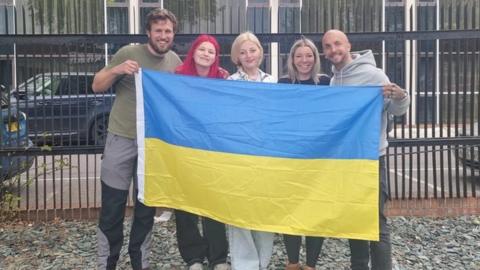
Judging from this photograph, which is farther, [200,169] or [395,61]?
[395,61]

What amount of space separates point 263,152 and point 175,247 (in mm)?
1856

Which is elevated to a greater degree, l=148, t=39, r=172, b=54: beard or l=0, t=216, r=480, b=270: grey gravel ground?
l=148, t=39, r=172, b=54: beard

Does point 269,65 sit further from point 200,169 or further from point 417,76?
point 200,169

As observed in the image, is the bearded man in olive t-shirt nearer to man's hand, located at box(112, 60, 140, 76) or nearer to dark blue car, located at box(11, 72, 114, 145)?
man's hand, located at box(112, 60, 140, 76)

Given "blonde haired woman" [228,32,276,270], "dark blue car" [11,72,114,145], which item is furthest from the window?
"blonde haired woman" [228,32,276,270]

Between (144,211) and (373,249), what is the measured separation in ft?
5.90

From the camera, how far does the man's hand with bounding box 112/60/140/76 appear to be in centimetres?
391

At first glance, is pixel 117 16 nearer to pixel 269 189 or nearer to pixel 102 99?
pixel 102 99

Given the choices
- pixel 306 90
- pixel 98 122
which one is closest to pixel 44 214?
pixel 98 122

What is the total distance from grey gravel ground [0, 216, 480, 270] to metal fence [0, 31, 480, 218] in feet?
1.40

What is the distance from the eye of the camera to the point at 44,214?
6.05 meters

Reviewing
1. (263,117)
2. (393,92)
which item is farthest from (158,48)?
(393,92)

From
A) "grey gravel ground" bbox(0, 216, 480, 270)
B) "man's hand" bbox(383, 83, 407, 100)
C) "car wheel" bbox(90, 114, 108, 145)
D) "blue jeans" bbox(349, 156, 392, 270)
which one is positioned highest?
"man's hand" bbox(383, 83, 407, 100)

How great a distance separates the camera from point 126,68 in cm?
391
